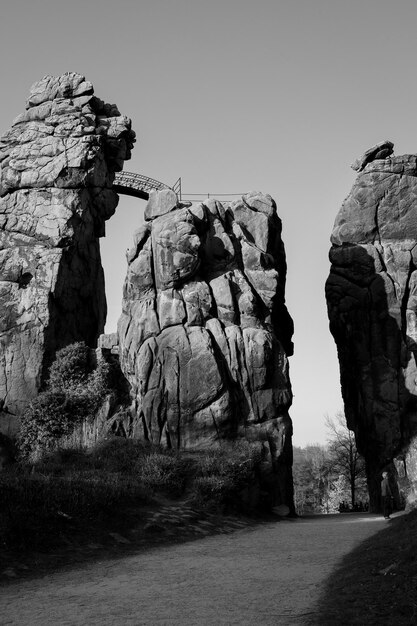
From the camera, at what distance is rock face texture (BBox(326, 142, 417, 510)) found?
35.0 meters

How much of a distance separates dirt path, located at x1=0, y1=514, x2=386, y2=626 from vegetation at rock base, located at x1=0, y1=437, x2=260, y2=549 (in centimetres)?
213

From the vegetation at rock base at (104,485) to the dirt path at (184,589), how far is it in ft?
6.99

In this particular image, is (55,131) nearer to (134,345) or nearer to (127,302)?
(127,302)

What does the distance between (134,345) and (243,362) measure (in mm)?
6305

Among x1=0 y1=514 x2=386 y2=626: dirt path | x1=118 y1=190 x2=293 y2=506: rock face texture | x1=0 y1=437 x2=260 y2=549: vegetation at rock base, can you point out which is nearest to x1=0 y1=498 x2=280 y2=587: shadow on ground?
x1=0 y1=437 x2=260 y2=549: vegetation at rock base

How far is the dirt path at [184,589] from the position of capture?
8.41 meters

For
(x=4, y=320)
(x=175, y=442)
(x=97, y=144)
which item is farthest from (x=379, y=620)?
(x=97, y=144)

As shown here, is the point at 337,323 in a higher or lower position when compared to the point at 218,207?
lower

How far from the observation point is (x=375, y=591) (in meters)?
8.31

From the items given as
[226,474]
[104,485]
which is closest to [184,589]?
[104,485]

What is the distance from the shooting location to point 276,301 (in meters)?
35.7

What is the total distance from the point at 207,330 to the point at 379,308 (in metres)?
11.9

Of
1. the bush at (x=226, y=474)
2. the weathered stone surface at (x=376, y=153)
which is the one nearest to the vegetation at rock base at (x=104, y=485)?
the bush at (x=226, y=474)

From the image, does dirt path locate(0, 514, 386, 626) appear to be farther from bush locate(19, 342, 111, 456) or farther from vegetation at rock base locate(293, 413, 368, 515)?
vegetation at rock base locate(293, 413, 368, 515)
